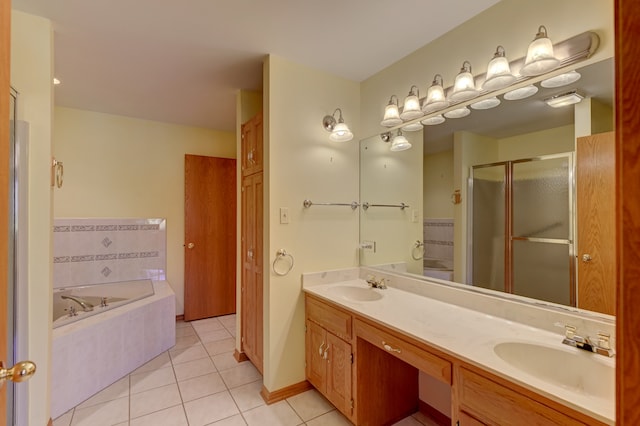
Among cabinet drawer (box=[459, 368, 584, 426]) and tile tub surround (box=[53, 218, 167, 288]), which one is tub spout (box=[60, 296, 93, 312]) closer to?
tile tub surround (box=[53, 218, 167, 288])

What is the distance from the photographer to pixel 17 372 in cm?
71

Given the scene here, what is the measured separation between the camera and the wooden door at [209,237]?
Result: 368 cm

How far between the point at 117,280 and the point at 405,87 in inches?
142

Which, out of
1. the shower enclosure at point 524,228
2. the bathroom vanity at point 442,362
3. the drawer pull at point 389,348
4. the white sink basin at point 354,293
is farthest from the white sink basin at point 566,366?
the white sink basin at point 354,293

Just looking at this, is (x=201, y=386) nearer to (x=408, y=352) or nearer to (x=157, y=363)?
(x=157, y=363)

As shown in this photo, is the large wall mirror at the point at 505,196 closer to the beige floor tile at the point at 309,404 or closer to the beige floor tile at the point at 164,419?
the beige floor tile at the point at 309,404

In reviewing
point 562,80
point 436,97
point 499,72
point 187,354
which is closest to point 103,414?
point 187,354

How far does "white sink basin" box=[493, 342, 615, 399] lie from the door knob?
1.53 m

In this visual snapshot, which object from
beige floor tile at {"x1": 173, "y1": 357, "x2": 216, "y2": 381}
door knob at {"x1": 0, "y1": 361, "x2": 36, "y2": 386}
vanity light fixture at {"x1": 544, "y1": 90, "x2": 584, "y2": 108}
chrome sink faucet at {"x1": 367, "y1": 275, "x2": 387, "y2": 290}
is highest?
vanity light fixture at {"x1": 544, "y1": 90, "x2": 584, "y2": 108}

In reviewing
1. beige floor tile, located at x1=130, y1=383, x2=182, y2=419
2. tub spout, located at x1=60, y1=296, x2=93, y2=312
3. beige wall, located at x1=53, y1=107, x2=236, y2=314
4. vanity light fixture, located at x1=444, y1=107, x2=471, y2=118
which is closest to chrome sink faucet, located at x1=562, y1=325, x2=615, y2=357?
vanity light fixture, located at x1=444, y1=107, x2=471, y2=118

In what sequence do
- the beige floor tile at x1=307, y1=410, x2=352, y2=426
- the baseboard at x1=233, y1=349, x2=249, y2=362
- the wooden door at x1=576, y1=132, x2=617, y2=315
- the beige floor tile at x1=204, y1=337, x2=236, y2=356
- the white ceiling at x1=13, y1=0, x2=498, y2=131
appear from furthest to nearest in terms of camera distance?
1. the beige floor tile at x1=204, y1=337, x2=236, y2=356
2. the baseboard at x1=233, y1=349, x2=249, y2=362
3. the beige floor tile at x1=307, y1=410, x2=352, y2=426
4. the white ceiling at x1=13, y1=0, x2=498, y2=131
5. the wooden door at x1=576, y1=132, x2=617, y2=315

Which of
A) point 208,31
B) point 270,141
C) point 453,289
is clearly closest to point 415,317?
point 453,289

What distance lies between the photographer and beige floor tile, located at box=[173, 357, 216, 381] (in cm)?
246

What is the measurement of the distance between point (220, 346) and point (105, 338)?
3.41 ft
